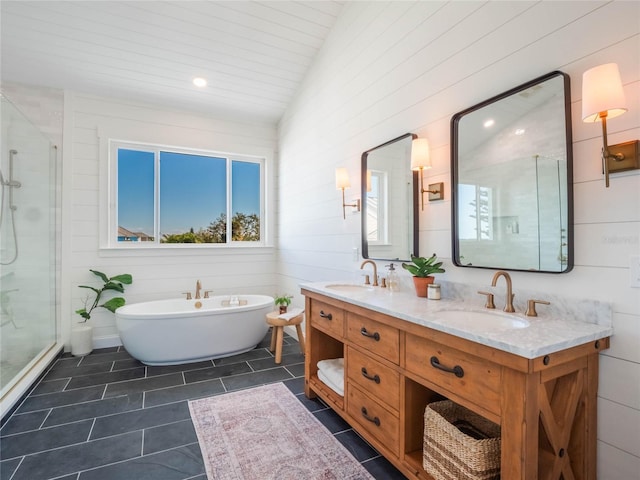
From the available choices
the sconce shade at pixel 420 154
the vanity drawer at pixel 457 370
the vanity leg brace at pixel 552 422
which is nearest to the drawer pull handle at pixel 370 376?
the vanity drawer at pixel 457 370

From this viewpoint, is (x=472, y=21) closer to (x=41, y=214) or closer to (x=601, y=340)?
(x=601, y=340)

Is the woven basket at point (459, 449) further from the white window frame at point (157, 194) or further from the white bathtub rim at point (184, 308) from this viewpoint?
the white window frame at point (157, 194)

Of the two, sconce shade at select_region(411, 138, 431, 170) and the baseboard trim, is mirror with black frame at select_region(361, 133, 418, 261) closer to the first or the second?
sconce shade at select_region(411, 138, 431, 170)

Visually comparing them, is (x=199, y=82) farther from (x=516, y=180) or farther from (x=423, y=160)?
(x=516, y=180)

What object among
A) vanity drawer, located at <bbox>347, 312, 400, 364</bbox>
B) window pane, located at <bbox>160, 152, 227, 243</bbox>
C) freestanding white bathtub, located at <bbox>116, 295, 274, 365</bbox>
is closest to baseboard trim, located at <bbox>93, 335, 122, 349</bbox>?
freestanding white bathtub, located at <bbox>116, 295, 274, 365</bbox>

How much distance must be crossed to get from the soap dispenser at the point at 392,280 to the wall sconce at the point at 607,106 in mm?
1299

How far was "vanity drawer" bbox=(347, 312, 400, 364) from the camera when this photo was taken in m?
1.62

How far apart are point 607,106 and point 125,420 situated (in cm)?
298

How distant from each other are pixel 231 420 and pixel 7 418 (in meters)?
1.47

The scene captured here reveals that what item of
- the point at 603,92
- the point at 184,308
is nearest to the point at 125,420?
the point at 184,308

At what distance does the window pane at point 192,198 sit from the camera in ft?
13.5

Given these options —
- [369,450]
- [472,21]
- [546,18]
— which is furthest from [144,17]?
[369,450]

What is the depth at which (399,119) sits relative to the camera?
2396 mm

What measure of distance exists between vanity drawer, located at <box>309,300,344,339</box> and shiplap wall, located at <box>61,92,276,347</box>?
2171 mm
